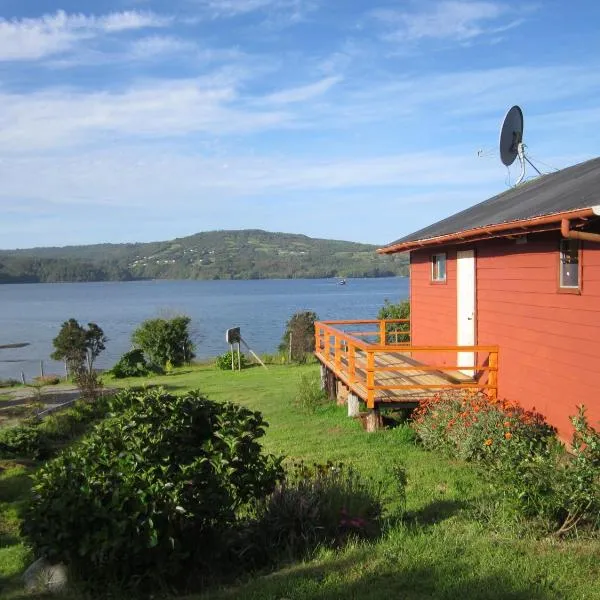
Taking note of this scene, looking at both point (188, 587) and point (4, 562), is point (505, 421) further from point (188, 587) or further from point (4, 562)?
point (4, 562)

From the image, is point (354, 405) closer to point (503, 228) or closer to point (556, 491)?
point (503, 228)

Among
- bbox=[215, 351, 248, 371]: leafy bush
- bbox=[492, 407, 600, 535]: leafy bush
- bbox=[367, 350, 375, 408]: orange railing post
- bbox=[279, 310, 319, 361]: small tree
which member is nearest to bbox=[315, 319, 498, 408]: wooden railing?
bbox=[367, 350, 375, 408]: orange railing post

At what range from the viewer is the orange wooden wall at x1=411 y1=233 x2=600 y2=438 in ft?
26.4

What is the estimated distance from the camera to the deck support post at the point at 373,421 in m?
10.8

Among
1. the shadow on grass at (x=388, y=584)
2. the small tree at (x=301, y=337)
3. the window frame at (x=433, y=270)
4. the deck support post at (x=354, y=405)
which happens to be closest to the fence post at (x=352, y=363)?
the deck support post at (x=354, y=405)

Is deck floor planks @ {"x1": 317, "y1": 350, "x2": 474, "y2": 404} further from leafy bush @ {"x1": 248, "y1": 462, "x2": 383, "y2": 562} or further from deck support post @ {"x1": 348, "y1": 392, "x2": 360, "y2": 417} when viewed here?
leafy bush @ {"x1": 248, "y1": 462, "x2": 383, "y2": 562}

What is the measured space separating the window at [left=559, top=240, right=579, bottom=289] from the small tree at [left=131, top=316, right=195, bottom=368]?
78.5ft

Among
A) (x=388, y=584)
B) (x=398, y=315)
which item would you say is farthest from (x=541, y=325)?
(x=398, y=315)

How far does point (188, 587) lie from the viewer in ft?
16.1

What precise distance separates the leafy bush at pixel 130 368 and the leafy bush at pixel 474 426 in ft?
60.5

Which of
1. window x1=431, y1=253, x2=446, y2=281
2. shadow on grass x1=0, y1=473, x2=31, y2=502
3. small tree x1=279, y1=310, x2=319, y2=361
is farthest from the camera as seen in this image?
small tree x1=279, y1=310, x2=319, y2=361

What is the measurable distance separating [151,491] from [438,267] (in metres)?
10.5

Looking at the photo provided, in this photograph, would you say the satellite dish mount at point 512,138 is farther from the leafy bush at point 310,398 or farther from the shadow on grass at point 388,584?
the shadow on grass at point 388,584

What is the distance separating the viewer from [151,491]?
464 cm
